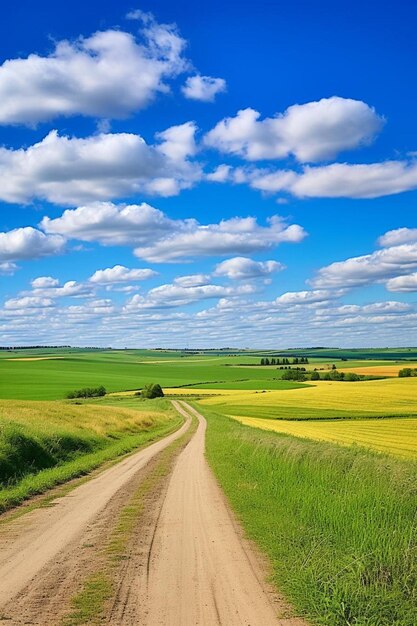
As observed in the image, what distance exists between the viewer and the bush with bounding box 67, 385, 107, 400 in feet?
372

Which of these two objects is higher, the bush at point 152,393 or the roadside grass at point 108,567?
the roadside grass at point 108,567

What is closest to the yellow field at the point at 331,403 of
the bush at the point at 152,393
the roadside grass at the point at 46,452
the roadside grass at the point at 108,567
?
the bush at the point at 152,393

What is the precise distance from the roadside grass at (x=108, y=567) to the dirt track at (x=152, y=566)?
0.15 metres

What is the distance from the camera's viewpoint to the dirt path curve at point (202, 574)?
7.59 metres

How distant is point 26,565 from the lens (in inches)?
391

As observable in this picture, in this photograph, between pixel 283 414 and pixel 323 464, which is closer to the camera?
pixel 323 464

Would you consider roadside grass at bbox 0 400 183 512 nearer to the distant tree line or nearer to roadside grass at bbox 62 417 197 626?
roadside grass at bbox 62 417 197 626

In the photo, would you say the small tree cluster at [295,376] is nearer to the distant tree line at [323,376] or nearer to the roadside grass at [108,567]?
the distant tree line at [323,376]

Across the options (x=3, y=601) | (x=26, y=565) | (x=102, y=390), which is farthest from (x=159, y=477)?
(x=102, y=390)

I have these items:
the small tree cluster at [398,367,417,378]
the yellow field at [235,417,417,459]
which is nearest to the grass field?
the small tree cluster at [398,367,417,378]

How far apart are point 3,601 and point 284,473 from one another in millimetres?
11772

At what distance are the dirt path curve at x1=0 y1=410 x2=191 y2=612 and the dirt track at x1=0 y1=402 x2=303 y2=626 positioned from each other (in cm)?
2

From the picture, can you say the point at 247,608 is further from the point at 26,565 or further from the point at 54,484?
the point at 54,484

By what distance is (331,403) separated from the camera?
7894 centimetres
